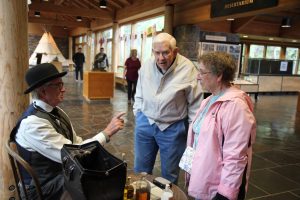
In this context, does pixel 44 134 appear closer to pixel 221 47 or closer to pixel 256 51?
pixel 221 47

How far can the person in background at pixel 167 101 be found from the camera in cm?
211

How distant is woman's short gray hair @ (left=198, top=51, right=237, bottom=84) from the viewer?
5.12 feet

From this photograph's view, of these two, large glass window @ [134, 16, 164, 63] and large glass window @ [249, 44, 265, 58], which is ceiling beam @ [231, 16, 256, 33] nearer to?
large glass window @ [134, 16, 164, 63]

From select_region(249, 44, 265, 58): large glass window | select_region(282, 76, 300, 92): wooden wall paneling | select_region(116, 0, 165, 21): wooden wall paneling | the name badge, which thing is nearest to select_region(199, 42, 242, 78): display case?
select_region(116, 0, 165, 21): wooden wall paneling

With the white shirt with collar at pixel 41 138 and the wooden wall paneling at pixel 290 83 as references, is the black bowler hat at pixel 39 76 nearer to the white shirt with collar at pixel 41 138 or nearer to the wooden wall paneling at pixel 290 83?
the white shirt with collar at pixel 41 138

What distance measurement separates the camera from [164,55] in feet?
6.82

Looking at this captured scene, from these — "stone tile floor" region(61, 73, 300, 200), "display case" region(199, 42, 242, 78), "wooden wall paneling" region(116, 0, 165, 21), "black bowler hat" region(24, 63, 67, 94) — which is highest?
"wooden wall paneling" region(116, 0, 165, 21)

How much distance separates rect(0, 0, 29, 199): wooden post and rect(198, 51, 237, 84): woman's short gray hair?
1424 mm

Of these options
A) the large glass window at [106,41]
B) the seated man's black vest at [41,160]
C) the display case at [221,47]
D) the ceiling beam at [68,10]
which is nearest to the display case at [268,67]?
the display case at [221,47]

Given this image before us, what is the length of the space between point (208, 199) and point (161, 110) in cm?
77

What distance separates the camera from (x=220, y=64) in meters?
1.56

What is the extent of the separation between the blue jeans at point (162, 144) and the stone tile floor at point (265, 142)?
103 cm

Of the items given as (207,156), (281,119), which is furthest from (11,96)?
(281,119)

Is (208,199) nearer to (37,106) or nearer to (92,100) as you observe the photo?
(37,106)
